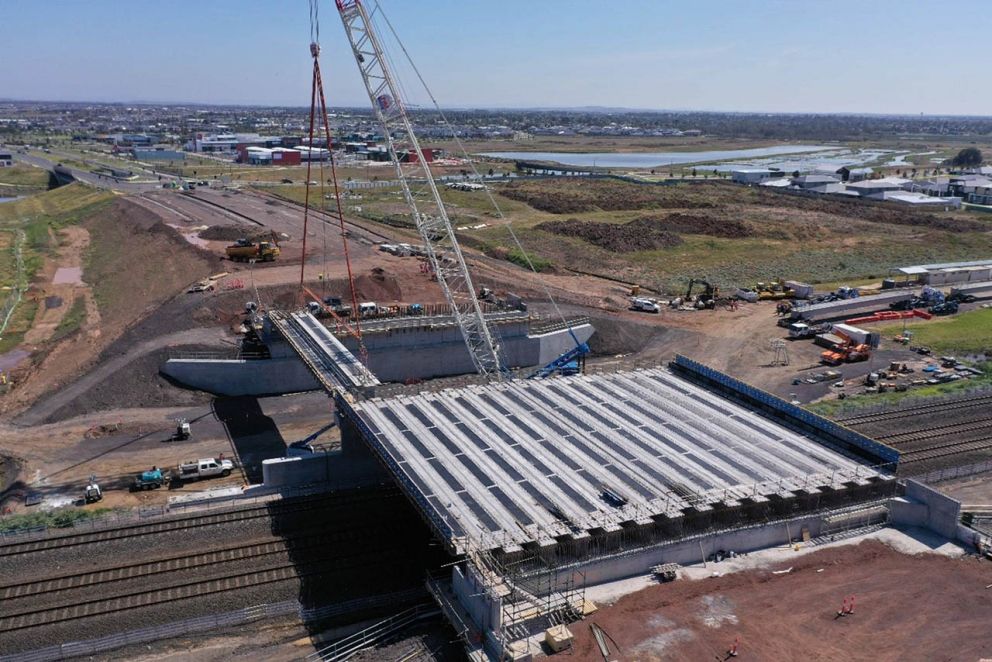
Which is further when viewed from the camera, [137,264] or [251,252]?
[137,264]

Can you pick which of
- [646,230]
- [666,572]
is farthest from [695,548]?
[646,230]

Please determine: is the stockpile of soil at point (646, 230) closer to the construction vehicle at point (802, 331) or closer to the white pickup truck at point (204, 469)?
the construction vehicle at point (802, 331)

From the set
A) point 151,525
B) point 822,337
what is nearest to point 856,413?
point 822,337

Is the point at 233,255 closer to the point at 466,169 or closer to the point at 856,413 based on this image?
the point at 856,413

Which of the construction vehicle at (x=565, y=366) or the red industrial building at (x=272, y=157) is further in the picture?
the red industrial building at (x=272, y=157)

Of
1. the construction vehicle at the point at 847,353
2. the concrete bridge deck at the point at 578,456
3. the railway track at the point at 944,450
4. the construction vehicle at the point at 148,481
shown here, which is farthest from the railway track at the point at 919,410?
the construction vehicle at the point at 148,481

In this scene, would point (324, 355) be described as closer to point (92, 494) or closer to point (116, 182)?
point (92, 494)

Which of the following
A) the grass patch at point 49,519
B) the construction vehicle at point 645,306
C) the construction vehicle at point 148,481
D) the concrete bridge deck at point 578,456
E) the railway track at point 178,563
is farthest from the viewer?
the construction vehicle at point 645,306
